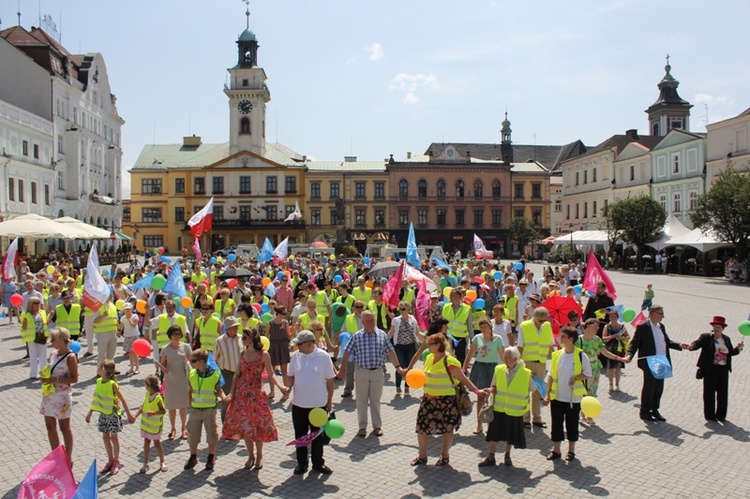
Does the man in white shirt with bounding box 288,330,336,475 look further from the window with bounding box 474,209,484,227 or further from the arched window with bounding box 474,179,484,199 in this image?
the arched window with bounding box 474,179,484,199

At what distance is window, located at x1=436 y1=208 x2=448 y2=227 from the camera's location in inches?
2842

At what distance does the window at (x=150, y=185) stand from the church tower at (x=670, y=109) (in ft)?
188

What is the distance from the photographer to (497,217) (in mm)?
73000

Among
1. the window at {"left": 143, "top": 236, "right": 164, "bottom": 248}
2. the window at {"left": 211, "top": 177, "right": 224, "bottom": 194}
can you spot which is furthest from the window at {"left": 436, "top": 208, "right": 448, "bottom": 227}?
the window at {"left": 143, "top": 236, "right": 164, "bottom": 248}

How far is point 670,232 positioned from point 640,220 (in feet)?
6.99

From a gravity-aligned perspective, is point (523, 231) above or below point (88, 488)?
above

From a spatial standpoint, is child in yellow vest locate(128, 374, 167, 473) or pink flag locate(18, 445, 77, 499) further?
child in yellow vest locate(128, 374, 167, 473)

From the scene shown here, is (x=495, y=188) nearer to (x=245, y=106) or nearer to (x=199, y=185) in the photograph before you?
(x=245, y=106)

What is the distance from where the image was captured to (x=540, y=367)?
918 centimetres

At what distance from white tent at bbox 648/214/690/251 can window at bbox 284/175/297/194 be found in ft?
135

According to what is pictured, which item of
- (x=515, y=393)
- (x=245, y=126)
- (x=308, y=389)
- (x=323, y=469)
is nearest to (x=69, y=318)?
(x=308, y=389)

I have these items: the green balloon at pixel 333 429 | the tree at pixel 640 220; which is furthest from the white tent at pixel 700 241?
the green balloon at pixel 333 429

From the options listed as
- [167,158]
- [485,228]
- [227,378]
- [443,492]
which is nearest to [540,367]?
[443,492]

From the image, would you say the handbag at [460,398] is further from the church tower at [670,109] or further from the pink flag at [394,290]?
the church tower at [670,109]
